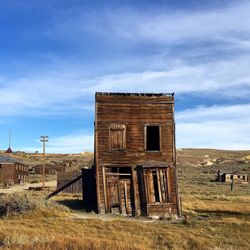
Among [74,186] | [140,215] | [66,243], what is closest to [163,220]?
[140,215]

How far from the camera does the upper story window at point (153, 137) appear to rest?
27.7 meters

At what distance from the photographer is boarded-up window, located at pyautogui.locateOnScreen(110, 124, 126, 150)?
2709 centimetres

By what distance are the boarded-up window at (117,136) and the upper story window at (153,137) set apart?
1.45 m

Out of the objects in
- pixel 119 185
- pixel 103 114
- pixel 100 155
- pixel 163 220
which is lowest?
pixel 163 220

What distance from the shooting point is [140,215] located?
1043 inches

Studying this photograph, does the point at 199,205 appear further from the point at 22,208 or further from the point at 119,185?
the point at 22,208

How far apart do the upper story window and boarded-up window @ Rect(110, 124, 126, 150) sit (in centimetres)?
145

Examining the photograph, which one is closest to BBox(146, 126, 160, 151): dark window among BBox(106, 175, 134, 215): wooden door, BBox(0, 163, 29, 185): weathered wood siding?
BBox(106, 175, 134, 215): wooden door

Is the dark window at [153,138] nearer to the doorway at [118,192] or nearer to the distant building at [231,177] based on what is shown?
the doorway at [118,192]

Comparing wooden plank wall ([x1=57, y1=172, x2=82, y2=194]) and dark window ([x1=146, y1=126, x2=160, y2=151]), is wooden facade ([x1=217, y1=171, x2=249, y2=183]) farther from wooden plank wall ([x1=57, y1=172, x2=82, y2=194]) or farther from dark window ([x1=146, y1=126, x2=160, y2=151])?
dark window ([x1=146, y1=126, x2=160, y2=151])

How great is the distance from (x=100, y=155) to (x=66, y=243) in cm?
1303

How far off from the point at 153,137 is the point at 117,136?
4.08m

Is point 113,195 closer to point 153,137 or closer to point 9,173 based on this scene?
point 153,137

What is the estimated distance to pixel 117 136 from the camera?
2719cm
